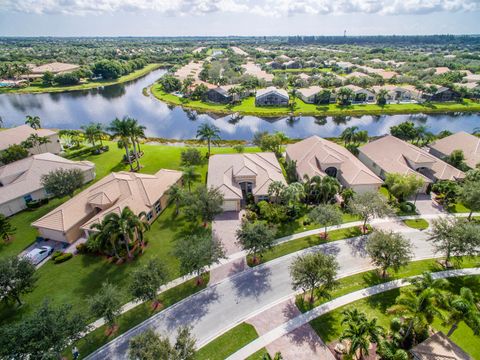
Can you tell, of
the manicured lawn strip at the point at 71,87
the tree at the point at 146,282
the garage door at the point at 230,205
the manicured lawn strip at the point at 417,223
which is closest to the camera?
the tree at the point at 146,282

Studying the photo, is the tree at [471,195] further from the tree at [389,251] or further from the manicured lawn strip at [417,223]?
the tree at [389,251]

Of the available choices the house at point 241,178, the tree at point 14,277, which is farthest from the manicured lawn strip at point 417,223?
the tree at point 14,277

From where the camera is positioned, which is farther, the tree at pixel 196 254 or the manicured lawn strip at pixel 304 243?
the manicured lawn strip at pixel 304 243

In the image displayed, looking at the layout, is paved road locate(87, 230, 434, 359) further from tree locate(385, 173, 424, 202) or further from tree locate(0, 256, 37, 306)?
tree locate(0, 256, 37, 306)

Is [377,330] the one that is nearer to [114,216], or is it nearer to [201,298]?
[201,298]

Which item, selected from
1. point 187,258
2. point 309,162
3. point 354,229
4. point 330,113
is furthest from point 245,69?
point 187,258

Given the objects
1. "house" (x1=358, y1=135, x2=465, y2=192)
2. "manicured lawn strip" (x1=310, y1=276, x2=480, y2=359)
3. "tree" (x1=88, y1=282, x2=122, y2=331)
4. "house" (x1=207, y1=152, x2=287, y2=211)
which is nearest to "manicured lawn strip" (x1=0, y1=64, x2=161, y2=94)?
"house" (x1=207, y1=152, x2=287, y2=211)

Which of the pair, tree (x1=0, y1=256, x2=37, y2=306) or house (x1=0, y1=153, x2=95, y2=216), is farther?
house (x1=0, y1=153, x2=95, y2=216)
